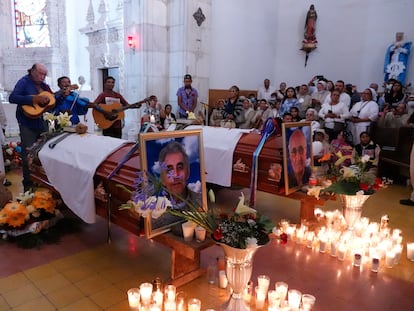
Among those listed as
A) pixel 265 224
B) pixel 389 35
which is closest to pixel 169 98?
pixel 389 35

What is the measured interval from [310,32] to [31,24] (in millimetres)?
8880

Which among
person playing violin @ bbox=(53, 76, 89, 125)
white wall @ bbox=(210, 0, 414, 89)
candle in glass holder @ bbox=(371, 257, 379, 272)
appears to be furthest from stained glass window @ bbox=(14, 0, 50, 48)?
candle in glass holder @ bbox=(371, 257, 379, 272)

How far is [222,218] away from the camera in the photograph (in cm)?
212

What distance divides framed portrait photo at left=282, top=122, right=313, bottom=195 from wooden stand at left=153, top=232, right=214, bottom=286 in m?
1.29

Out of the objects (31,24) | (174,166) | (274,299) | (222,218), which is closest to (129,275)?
(174,166)

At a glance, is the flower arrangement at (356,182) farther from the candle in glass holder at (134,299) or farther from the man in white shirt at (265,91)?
the man in white shirt at (265,91)

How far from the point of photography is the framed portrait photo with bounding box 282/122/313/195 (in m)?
3.41

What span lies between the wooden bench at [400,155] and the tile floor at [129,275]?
91.5 inches

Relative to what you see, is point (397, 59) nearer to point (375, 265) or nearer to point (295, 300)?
point (375, 265)

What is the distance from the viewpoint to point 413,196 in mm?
4551

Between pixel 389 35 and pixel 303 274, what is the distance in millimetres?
7642

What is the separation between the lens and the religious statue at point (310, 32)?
9.34 metres

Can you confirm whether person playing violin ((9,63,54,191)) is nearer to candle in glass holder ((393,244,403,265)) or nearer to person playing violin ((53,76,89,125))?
person playing violin ((53,76,89,125))

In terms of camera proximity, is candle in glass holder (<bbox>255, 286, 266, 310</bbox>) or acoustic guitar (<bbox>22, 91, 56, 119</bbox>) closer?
candle in glass holder (<bbox>255, 286, 266, 310</bbox>)
